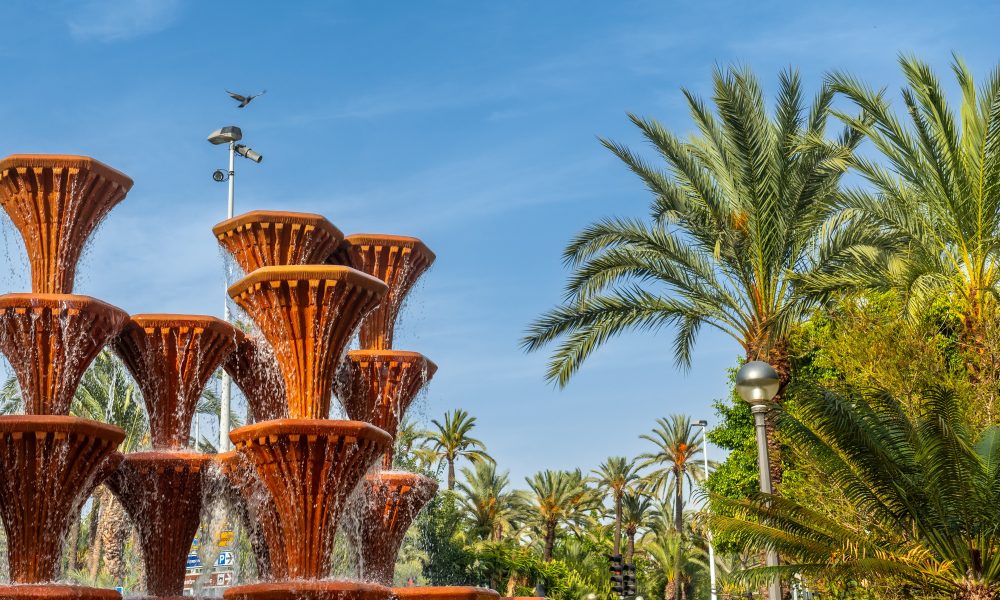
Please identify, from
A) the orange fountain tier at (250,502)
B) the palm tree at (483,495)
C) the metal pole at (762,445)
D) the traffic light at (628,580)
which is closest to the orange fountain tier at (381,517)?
the orange fountain tier at (250,502)

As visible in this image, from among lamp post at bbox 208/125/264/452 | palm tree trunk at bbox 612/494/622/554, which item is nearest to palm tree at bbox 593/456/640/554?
palm tree trunk at bbox 612/494/622/554

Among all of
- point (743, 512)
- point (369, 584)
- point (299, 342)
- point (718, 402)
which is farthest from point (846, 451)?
point (718, 402)

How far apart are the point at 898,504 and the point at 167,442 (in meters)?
9.96

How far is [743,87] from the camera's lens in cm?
1862

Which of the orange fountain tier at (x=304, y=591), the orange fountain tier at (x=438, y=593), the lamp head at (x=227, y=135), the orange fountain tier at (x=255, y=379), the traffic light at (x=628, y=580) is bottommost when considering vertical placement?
the traffic light at (x=628, y=580)

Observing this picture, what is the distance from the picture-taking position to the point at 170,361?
15797 millimetres

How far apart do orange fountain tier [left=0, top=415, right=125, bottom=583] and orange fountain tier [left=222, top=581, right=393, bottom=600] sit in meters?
2.56

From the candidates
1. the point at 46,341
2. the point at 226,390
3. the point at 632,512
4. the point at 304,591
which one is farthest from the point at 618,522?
the point at 304,591

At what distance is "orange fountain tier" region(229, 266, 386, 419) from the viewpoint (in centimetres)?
1413

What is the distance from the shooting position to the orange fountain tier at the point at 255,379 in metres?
16.4

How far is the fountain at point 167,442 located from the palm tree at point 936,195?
33.0 ft

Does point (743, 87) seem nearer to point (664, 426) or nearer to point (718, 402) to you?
point (718, 402)

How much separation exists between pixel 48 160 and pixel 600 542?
44.2 meters

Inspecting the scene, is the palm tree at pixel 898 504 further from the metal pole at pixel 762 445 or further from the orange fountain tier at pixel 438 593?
the orange fountain tier at pixel 438 593
